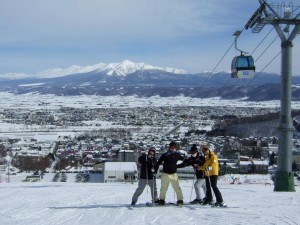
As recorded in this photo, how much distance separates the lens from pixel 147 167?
6.10 m

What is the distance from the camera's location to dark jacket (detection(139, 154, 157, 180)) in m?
6.10

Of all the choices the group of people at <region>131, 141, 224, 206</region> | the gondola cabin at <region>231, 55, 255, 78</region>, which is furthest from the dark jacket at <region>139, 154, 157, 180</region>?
the gondola cabin at <region>231, 55, 255, 78</region>

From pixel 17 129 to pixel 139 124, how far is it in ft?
73.1

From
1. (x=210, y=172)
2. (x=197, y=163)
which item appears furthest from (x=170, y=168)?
(x=210, y=172)

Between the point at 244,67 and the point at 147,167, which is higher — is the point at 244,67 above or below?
above

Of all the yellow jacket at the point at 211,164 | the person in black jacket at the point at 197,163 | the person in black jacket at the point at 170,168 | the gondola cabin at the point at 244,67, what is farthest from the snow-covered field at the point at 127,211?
the gondola cabin at the point at 244,67

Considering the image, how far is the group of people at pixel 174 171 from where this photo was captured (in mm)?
6012

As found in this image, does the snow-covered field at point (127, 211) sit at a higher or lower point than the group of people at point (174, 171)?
lower

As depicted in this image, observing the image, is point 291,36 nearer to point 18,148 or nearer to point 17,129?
point 18,148

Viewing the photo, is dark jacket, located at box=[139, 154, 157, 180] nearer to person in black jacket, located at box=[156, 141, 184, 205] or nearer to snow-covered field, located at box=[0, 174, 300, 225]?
person in black jacket, located at box=[156, 141, 184, 205]

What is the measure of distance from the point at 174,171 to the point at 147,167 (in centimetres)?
36

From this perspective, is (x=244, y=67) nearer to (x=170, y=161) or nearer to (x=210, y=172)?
(x=210, y=172)

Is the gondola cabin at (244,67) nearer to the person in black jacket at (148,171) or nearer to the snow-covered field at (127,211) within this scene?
the snow-covered field at (127,211)

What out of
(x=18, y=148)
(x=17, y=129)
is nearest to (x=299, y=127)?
(x=18, y=148)
